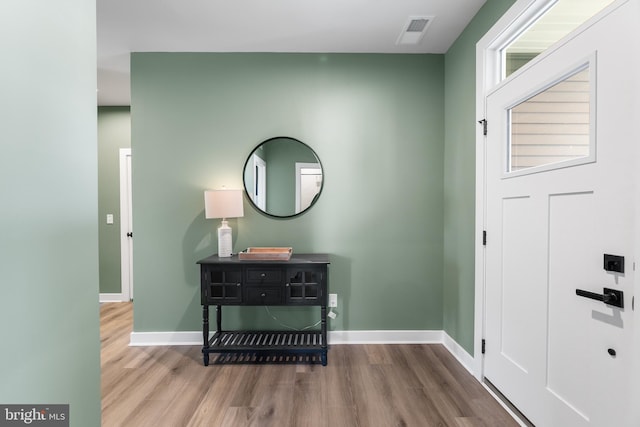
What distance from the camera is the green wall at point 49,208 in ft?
2.61

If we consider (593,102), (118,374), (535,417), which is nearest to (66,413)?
(118,374)

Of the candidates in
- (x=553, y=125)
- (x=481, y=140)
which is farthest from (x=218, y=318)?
(x=553, y=125)

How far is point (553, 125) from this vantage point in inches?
63.5

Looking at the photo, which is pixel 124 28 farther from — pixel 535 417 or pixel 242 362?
pixel 535 417

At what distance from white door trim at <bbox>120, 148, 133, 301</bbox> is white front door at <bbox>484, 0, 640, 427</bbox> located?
4.17 metres

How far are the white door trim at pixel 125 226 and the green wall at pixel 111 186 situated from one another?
0.05 meters

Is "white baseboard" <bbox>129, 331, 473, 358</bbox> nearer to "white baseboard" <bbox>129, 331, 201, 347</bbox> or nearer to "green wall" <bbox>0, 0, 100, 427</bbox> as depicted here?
"white baseboard" <bbox>129, 331, 201, 347</bbox>

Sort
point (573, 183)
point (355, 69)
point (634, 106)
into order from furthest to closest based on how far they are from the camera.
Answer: point (355, 69) < point (573, 183) < point (634, 106)

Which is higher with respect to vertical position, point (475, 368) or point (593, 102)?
point (593, 102)

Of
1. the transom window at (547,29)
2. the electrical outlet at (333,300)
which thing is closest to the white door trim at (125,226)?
the electrical outlet at (333,300)

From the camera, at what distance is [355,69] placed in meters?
2.88

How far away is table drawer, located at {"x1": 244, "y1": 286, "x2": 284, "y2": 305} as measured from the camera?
8.08ft

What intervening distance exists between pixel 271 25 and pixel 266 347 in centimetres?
245

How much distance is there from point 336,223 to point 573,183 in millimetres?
1766
